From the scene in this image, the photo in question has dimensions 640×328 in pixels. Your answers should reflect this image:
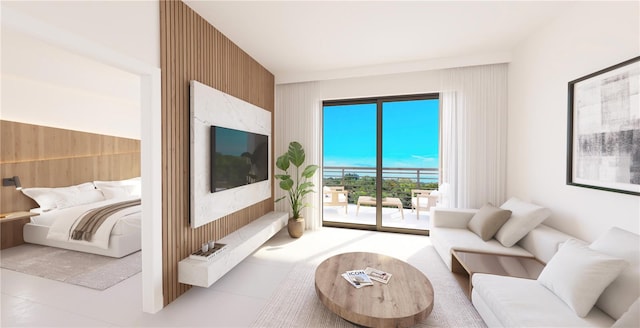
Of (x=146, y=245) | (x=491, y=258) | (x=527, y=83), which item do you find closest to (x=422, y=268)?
(x=491, y=258)

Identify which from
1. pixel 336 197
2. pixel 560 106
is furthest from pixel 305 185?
pixel 560 106

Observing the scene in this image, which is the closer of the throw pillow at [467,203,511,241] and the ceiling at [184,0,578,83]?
the ceiling at [184,0,578,83]

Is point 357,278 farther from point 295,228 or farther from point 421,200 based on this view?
point 421,200

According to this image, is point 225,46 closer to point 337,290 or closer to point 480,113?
point 337,290

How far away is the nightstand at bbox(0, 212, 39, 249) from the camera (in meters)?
3.19

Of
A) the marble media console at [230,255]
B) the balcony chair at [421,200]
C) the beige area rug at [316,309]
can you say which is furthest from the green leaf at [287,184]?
the balcony chair at [421,200]

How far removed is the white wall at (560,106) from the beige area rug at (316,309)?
1247mm

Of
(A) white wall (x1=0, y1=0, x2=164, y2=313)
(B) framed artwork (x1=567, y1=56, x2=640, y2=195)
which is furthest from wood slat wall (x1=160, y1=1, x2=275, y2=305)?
(B) framed artwork (x1=567, y1=56, x2=640, y2=195)

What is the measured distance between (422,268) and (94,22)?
144 inches

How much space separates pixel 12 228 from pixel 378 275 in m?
4.91

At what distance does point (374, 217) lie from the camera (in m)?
4.79

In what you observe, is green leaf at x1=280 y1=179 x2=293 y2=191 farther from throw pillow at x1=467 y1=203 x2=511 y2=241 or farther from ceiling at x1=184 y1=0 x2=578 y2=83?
throw pillow at x1=467 y1=203 x2=511 y2=241

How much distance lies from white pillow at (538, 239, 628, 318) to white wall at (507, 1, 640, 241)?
2.16ft

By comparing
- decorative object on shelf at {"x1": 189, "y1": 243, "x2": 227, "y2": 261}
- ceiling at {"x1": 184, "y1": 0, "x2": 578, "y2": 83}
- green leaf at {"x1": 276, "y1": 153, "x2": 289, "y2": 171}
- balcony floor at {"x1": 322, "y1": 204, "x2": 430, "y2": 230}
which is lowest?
balcony floor at {"x1": 322, "y1": 204, "x2": 430, "y2": 230}
